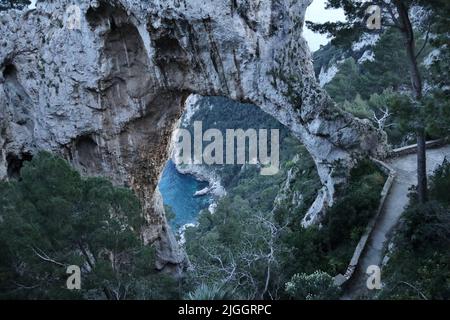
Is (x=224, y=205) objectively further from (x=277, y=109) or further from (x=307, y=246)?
(x=307, y=246)

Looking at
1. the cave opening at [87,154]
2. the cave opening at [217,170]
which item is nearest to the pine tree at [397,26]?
the cave opening at [87,154]

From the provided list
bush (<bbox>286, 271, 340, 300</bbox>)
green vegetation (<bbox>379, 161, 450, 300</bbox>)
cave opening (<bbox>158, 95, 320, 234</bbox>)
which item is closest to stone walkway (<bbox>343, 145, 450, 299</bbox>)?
green vegetation (<bbox>379, 161, 450, 300</bbox>)

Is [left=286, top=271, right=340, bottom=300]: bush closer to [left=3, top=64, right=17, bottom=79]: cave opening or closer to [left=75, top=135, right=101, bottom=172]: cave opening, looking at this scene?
[left=75, top=135, right=101, bottom=172]: cave opening

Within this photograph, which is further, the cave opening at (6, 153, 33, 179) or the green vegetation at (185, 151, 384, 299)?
the cave opening at (6, 153, 33, 179)

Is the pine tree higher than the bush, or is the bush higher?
the pine tree
